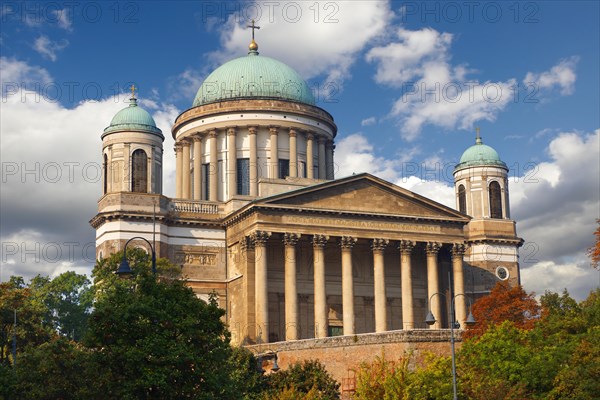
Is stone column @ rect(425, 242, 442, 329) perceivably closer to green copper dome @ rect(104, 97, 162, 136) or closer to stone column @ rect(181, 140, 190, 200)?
green copper dome @ rect(104, 97, 162, 136)

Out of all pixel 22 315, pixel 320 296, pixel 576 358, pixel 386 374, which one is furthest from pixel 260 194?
pixel 576 358

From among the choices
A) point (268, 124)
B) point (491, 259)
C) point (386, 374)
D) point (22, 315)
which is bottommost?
point (386, 374)

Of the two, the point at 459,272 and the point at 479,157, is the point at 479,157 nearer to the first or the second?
the point at 479,157

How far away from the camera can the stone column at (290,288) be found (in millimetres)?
69438

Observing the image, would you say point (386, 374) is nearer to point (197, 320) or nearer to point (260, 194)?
point (197, 320)

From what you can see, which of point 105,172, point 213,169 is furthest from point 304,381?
point 213,169

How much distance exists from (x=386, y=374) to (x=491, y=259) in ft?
127

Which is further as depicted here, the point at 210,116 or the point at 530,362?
the point at 210,116

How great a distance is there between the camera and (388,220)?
74688 mm

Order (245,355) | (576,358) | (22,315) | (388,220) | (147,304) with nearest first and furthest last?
(147,304), (576,358), (245,355), (22,315), (388,220)

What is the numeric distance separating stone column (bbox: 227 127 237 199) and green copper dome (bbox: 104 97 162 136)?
812 cm

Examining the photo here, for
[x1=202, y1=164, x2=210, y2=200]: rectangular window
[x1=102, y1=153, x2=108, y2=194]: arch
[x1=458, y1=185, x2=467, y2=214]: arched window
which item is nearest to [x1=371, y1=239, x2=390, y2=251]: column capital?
[x1=458, y1=185, x2=467, y2=214]: arched window

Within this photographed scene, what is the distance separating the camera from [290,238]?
71.5m

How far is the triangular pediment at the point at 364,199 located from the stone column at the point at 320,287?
7.85ft
